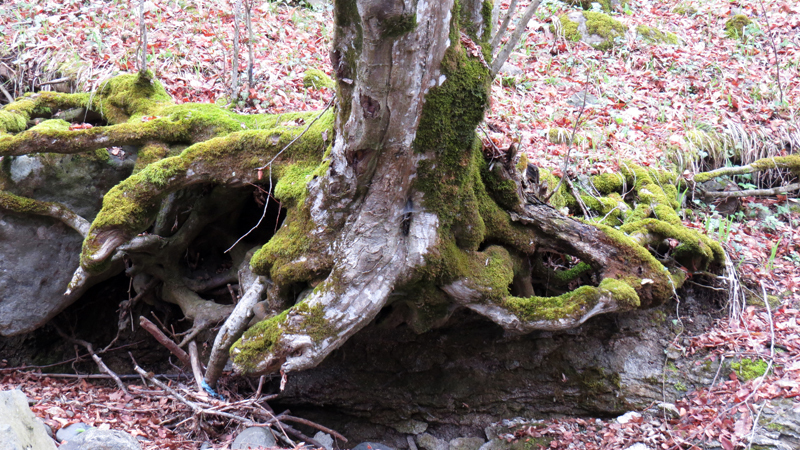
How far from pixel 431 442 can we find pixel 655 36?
25.9ft

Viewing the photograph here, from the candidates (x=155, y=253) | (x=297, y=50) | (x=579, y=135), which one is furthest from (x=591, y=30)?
(x=155, y=253)

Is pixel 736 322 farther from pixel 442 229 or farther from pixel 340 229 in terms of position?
pixel 340 229

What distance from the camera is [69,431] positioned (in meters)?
3.33

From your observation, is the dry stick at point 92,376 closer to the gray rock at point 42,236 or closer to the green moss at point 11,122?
the gray rock at point 42,236

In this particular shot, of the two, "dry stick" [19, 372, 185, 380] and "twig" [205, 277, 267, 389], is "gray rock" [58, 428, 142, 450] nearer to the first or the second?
"twig" [205, 277, 267, 389]

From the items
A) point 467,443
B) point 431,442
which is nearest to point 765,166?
point 467,443

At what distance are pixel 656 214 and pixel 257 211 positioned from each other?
374cm

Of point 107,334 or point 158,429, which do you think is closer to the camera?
point 158,429

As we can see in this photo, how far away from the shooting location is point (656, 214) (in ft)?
15.7

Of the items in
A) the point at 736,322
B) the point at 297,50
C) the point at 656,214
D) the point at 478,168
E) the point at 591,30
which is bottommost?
the point at 736,322

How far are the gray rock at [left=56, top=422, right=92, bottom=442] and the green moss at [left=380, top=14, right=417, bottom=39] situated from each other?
309cm

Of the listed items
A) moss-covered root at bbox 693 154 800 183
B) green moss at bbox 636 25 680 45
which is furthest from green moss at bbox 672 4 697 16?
moss-covered root at bbox 693 154 800 183

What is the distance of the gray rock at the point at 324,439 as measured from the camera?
12.7 feet

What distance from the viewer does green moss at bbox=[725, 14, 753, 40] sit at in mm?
8695
